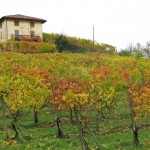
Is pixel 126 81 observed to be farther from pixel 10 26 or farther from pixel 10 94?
pixel 10 26

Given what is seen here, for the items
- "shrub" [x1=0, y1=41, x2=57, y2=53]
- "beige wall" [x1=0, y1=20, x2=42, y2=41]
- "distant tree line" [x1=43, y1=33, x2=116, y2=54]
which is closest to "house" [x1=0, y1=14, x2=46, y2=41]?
"beige wall" [x1=0, y1=20, x2=42, y2=41]

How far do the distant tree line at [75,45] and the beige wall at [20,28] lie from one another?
3465mm

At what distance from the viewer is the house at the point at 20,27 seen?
75.1m

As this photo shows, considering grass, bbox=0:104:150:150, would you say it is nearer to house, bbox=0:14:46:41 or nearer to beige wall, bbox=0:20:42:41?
house, bbox=0:14:46:41

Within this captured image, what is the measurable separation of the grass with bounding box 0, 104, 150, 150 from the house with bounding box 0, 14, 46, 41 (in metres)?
45.5

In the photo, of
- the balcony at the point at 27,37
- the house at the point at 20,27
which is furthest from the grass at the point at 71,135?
the house at the point at 20,27

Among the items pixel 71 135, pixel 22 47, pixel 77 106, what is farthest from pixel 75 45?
pixel 77 106

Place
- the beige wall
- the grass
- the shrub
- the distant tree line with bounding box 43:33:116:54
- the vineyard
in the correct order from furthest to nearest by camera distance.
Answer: the beige wall, the distant tree line with bounding box 43:33:116:54, the shrub, the grass, the vineyard

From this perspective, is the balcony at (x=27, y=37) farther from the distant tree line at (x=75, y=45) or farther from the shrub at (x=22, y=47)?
the shrub at (x=22, y=47)

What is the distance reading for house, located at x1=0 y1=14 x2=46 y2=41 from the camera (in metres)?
75.1

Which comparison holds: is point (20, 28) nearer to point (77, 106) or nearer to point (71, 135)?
point (71, 135)

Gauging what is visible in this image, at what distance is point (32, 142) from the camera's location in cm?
2138

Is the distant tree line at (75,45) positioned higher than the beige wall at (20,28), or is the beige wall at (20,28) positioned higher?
the beige wall at (20,28)

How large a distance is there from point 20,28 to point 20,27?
23cm
